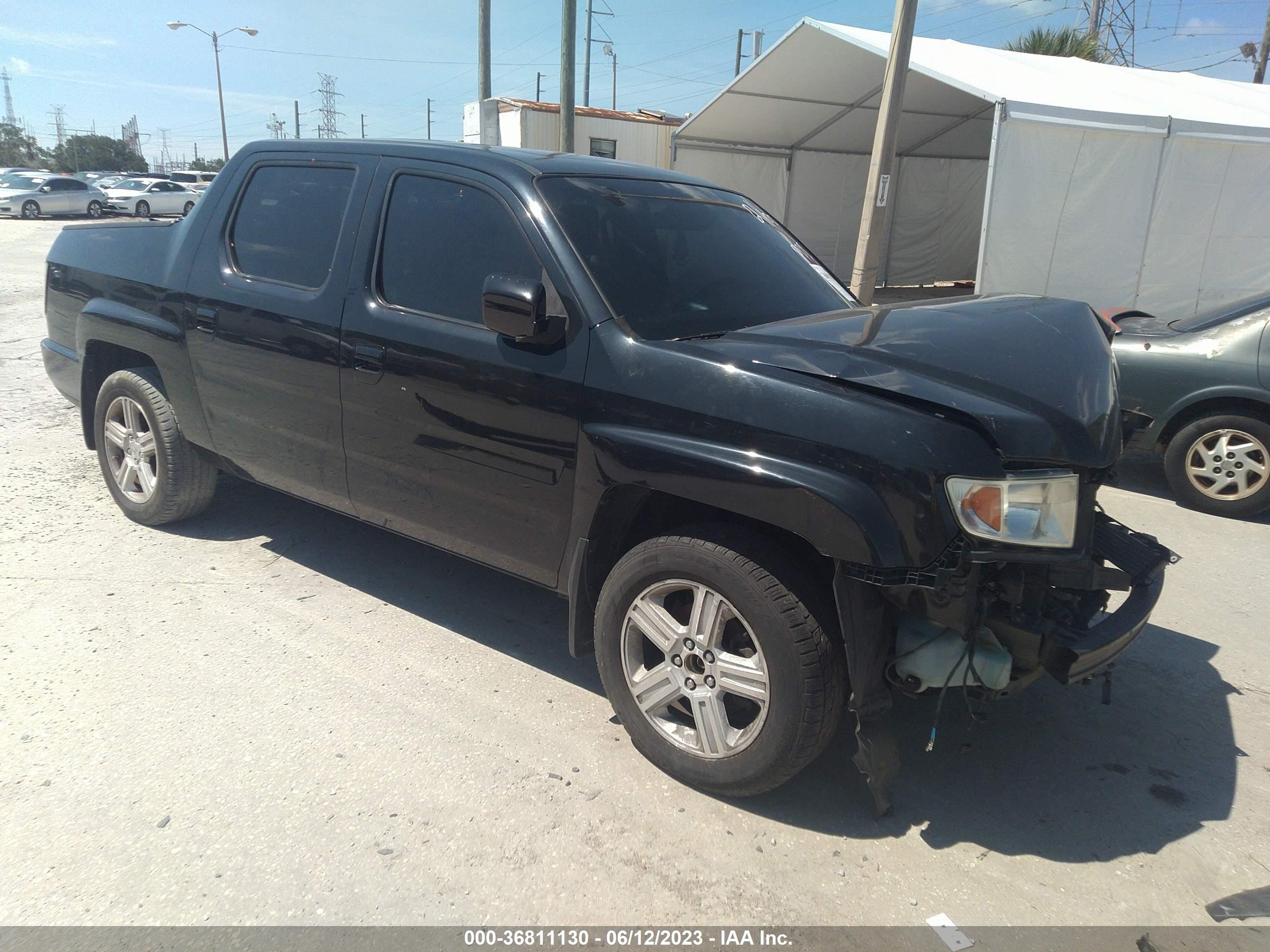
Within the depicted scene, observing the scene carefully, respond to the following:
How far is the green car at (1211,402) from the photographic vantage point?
5.79 metres

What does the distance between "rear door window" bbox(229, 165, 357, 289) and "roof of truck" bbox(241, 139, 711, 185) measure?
0.13 m

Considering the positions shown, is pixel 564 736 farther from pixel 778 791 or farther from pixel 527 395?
pixel 527 395

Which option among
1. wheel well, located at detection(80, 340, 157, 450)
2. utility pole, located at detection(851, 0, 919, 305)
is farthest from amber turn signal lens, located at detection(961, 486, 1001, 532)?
utility pole, located at detection(851, 0, 919, 305)

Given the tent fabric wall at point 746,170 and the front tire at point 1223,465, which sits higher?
the tent fabric wall at point 746,170

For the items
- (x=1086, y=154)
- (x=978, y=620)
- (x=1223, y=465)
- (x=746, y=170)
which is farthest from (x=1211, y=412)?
(x=746, y=170)

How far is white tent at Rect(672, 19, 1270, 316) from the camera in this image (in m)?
10.5

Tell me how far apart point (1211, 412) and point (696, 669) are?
4891mm

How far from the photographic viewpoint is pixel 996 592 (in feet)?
8.50

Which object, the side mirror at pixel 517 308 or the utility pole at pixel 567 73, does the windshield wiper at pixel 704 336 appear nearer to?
the side mirror at pixel 517 308

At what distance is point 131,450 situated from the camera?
4.87 meters

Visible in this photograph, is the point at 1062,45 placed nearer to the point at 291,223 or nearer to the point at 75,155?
the point at 291,223

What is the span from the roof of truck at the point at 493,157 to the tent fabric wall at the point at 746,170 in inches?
488

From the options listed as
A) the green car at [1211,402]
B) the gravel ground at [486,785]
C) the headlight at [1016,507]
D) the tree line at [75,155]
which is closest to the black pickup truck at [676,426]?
the headlight at [1016,507]

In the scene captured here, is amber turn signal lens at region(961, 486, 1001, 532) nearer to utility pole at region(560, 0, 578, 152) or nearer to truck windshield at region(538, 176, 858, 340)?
truck windshield at region(538, 176, 858, 340)
